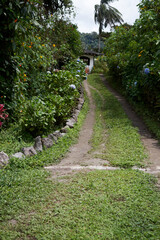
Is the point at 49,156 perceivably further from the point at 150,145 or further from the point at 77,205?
the point at 150,145

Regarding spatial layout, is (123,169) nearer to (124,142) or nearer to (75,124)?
(124,142)

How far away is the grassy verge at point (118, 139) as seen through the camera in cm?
482

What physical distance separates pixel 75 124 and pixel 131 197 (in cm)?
448

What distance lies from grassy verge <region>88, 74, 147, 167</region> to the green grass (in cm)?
85

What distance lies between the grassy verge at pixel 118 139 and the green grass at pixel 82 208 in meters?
0.85

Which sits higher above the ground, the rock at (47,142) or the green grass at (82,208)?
the rock at (47,142)

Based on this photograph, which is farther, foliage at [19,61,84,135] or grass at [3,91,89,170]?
foliage at [19,61,84,135]

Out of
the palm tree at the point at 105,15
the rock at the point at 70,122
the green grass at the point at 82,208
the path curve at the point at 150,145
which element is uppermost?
the palm tree at the point at 105,15

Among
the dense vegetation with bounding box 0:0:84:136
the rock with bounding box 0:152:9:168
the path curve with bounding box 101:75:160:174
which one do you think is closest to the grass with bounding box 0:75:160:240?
the rock with bounding box 0:152:9:168

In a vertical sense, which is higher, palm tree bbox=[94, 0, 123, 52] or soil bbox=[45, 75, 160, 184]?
palm tree bbox=[94, 0, 123, 52]

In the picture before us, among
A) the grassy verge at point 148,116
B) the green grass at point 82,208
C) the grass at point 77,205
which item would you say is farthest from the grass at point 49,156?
the grassy verge at point 148,116

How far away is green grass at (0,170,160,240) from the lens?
8.32 feet

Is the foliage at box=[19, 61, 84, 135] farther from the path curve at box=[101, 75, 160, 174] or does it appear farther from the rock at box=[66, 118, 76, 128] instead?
the path curve at box=[101, 75, 160, 174]

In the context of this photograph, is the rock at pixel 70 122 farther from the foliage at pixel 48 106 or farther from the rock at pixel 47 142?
the rock at pixel 47 142
